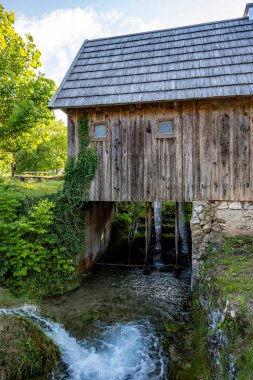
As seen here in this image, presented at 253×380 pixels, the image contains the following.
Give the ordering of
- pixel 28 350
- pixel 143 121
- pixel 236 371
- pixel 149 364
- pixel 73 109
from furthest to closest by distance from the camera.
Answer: pixel 73 109 < pixel 143 121 < pixel 149 364 < pixel 28 350 < pixel 236 371

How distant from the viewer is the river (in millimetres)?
5074

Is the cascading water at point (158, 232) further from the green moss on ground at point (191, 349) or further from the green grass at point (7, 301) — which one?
the green grass at point (7, 301)

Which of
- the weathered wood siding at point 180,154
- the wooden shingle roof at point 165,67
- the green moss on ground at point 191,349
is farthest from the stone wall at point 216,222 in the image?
the wooden shingle roof at point 165,67

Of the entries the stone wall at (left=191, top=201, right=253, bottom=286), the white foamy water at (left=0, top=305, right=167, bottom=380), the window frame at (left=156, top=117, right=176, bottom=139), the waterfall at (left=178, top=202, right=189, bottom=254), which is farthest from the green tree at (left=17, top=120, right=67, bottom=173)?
the white foamy water at (left=0, top=305, right=167, bottom=380)

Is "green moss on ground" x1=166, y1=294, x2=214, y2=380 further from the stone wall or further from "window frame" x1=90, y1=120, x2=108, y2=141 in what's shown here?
"window frame" x1=90, y1=120, x2=108, y2=141

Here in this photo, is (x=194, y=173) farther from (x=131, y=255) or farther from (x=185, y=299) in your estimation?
(x=131, y=255)

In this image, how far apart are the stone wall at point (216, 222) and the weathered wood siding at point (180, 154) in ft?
0.80

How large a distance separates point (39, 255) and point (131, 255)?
17.9 feet

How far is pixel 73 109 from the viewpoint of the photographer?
881cm

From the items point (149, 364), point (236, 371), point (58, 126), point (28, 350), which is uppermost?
point (58, 126)

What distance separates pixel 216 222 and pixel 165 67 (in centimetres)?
508

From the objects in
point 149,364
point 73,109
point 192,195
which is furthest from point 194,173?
point 149,364

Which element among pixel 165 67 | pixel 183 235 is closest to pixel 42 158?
pixel 183 235

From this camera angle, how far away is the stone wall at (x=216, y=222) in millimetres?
7594
